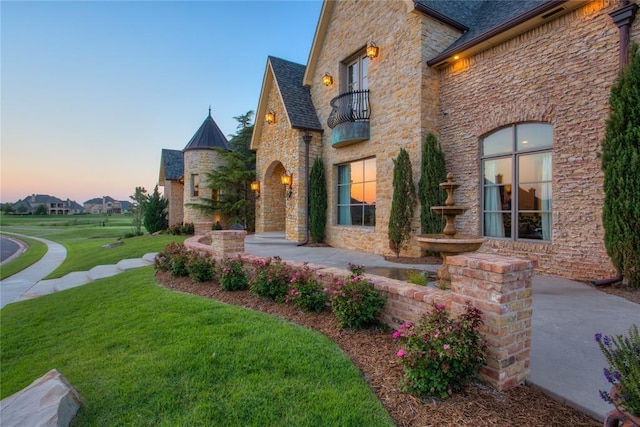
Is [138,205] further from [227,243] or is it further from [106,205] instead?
Answer: [106,205]

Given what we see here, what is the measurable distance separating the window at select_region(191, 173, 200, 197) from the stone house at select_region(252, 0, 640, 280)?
7.85 metres

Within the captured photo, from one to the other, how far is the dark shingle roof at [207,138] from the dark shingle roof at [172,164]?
4946mm

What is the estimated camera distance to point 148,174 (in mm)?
32156

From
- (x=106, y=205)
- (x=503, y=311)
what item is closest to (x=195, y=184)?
(x=503, y=311)

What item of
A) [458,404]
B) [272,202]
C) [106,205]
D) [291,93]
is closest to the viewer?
[458,404]

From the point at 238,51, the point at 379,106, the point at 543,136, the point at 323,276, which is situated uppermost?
the point at 238,51

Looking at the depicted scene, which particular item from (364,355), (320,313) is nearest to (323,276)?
(320,313)

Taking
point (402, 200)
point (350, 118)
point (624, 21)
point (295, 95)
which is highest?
point (295, 95)

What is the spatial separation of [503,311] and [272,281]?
3.14 m

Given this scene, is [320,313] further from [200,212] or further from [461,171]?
[200,212]

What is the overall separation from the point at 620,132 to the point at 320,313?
5470 mm

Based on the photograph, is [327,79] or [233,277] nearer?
[233,277]

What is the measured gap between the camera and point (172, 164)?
22.7 meters

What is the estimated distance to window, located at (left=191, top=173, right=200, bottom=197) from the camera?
1759 centimetres
